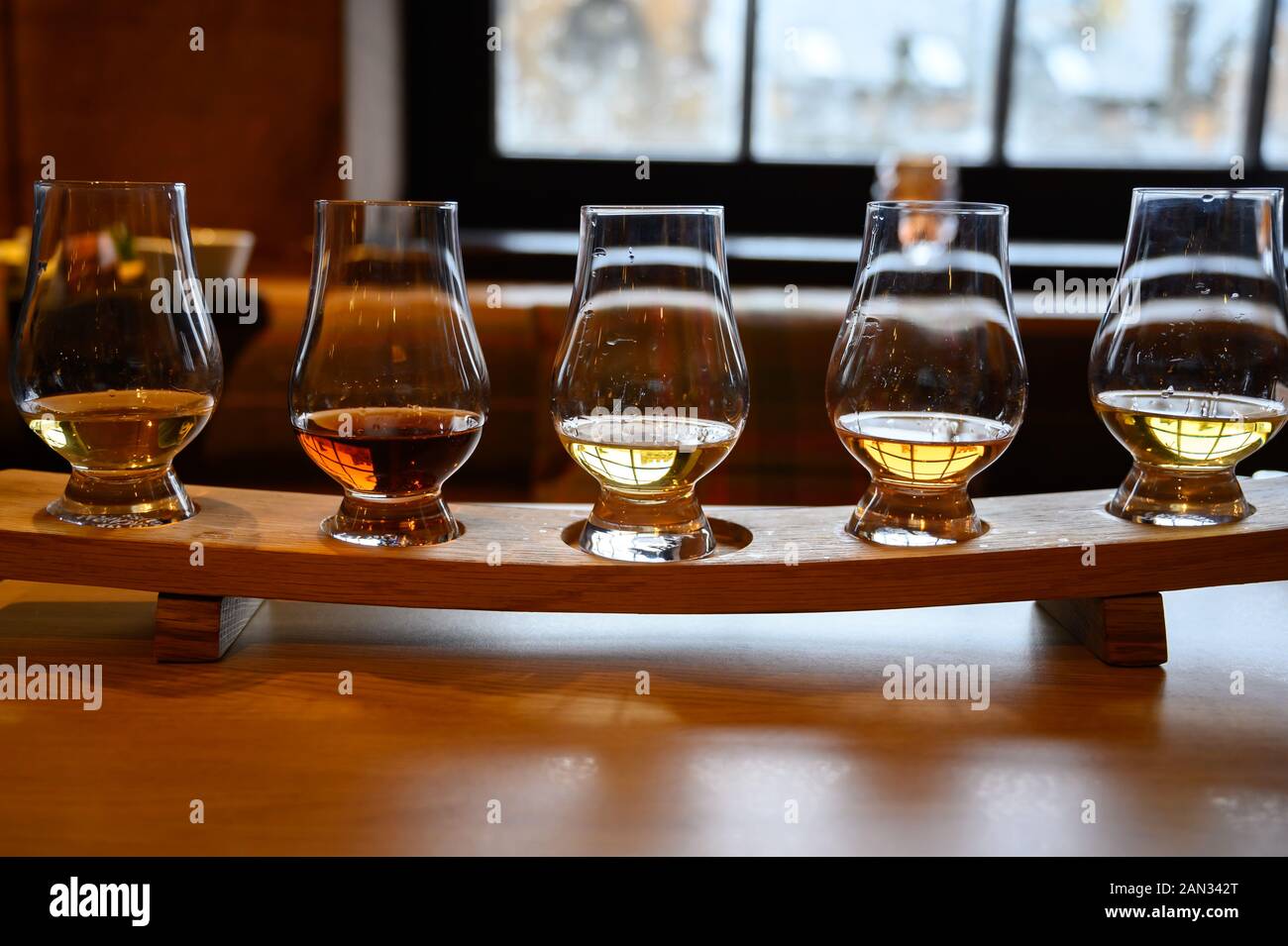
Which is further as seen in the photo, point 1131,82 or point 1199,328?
point 1131,82

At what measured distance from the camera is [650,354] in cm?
72

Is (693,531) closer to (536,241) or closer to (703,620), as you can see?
(703,620)

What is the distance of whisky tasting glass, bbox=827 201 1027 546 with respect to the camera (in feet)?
2.42

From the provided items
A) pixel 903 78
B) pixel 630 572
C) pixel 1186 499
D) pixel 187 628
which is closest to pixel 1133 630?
pixel 1186 499

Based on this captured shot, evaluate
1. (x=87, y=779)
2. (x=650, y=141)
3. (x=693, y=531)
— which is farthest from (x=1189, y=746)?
(x=650, y=141)

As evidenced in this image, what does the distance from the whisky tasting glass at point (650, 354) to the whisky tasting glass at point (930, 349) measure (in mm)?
82

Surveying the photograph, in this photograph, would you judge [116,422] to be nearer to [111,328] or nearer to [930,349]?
[111,328]

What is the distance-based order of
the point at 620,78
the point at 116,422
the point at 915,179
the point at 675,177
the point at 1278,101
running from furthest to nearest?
the point at 675,177, the point at 620,78, the point at 1278,101, the point at 915,179, the point at 116,422

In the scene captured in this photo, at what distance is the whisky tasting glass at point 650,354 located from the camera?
712mm

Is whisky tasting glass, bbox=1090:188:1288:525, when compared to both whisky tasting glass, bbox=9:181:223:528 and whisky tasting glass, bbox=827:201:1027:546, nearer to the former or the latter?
whisky tasting glass, bbox=827:201:1027:546

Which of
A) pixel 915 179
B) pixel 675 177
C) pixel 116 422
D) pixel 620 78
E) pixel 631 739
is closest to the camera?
pixel 631 739

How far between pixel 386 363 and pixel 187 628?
0.67ft

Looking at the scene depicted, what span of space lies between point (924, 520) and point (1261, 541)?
22cm

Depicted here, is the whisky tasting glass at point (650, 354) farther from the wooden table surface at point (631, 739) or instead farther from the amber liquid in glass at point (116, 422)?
the amber liquid in glass at point (116, 422)
